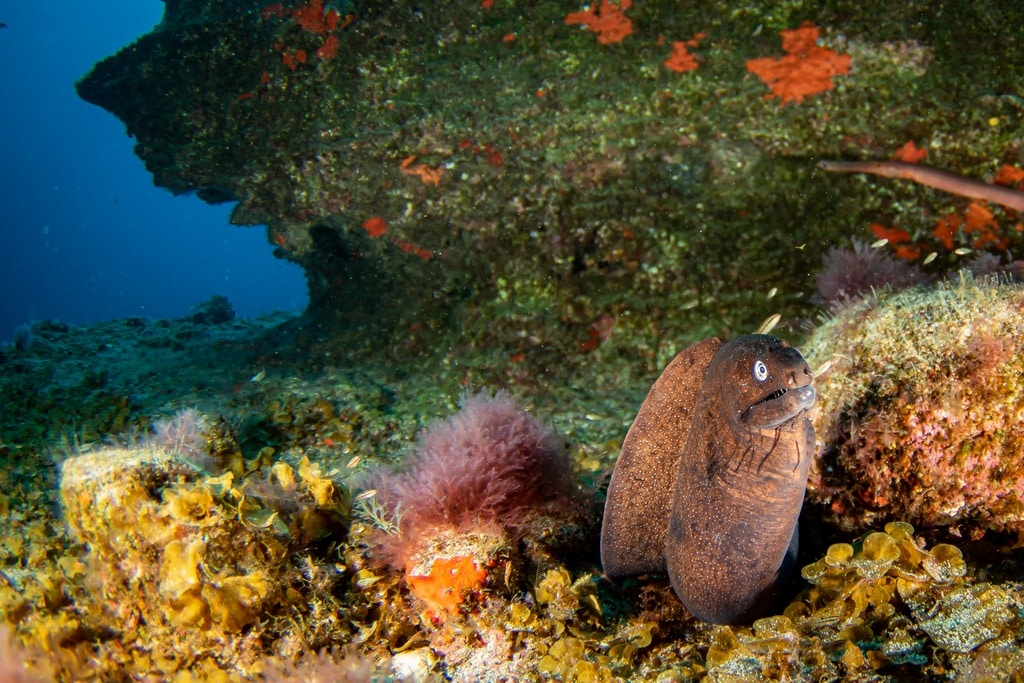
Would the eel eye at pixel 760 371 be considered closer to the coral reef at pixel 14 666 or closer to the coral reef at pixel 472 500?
the coral reef at pixel 472 500

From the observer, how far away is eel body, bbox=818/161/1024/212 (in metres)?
4.93

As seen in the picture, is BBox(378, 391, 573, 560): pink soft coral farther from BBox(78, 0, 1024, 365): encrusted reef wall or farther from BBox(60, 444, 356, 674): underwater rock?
BBox(78, 0, 1024, 365): encrusted reef wall

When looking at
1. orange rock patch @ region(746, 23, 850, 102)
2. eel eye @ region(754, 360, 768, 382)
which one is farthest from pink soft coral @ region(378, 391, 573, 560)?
orange rock patch @ region(746, 23, 850, 102)

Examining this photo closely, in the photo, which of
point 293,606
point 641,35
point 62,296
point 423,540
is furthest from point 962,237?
point 62,296

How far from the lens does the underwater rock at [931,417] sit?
251cm

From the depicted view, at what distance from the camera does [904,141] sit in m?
5.25

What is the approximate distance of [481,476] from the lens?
2.99 m

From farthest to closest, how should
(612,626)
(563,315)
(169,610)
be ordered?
(563,315) → (612,626) → (169,610)

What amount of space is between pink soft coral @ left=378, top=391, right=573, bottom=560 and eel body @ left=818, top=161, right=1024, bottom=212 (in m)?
4.26

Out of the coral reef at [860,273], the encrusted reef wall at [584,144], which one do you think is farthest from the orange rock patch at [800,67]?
the coral reef at [860,273]

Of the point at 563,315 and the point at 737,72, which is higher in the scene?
the point at 737,72

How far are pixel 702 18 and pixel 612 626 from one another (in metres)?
5.72

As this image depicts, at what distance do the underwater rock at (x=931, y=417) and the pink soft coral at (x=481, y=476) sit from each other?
147 cm

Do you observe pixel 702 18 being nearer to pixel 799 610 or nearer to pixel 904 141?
pixel 904 141
